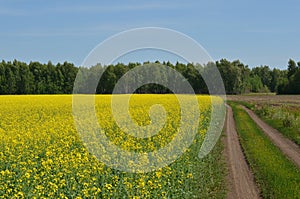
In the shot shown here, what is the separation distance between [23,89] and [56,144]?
2534 inches

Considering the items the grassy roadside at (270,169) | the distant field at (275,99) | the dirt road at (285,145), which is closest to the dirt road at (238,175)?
the grassy roadside at (270,169)

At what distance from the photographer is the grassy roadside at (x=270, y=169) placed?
40.1ft

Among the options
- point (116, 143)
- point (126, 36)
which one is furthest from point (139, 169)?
point (126, 36)

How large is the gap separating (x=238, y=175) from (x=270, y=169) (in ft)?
4.59

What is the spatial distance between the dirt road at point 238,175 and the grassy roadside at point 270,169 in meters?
0.22

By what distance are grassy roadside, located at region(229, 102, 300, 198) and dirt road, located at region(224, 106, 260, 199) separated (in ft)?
0.71

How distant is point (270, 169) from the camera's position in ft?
49.2

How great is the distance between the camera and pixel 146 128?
1622 centimetres

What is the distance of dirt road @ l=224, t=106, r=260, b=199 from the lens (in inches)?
473

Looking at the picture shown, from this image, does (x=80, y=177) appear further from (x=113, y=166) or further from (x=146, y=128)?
(x=146, y=128)

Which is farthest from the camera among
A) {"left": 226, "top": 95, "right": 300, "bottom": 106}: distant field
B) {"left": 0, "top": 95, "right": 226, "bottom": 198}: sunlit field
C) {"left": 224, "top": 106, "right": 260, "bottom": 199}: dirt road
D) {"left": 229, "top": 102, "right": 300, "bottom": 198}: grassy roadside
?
{"left": 226, "top": 95, "right": 300, "bottom": 106}: distant field

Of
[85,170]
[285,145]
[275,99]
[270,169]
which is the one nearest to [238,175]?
[270,169]

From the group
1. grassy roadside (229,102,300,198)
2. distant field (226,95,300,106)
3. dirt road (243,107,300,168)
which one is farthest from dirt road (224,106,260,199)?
distant field (226,95,300,106)

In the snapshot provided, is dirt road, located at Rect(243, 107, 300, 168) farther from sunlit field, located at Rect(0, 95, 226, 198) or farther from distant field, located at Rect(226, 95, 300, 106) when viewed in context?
distant field, located at Rect(226, 95, 300, 106)
